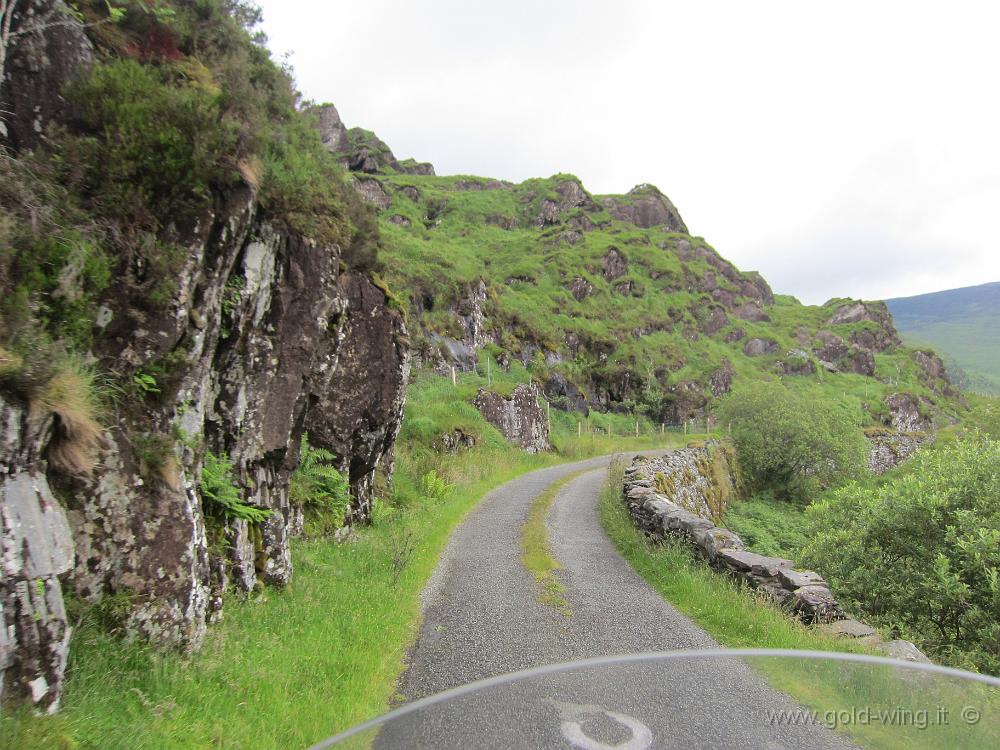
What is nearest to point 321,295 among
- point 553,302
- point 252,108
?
point 252,108

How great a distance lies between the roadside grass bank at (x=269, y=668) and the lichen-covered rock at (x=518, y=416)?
1713cm

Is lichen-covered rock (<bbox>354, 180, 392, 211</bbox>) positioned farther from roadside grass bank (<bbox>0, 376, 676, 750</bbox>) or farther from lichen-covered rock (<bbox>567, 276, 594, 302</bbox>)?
roadside grass bank (<bbox>0, 376, 676, 750</bbox>)

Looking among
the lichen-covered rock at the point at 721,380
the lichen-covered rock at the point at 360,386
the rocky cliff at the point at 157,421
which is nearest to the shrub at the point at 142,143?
the rocky cliff at the point at 157,421

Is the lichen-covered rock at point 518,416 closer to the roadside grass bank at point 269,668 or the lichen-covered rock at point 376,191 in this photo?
the roadside grass bank at point 269,668

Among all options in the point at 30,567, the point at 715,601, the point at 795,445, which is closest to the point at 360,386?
the point at 30,567

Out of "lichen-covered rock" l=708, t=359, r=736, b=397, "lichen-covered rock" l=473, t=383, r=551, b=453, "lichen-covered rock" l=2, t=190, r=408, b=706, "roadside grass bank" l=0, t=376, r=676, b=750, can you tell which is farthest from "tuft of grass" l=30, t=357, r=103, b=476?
"lichen-covered rock" l=708, t=359, r=736, b=397

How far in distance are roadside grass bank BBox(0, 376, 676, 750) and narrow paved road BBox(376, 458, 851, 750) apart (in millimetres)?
552

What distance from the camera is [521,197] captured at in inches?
4063

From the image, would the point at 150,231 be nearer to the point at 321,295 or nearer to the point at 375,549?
the point at 321,295

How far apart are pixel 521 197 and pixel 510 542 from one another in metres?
99.7

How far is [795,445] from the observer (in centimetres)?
2217

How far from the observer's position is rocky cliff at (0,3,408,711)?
145 inches

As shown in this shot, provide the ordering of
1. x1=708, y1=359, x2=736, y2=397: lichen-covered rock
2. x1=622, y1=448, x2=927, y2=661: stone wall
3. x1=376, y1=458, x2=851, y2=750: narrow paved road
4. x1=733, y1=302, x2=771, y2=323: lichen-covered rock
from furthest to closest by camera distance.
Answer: x1=733, y1=302, x2=771, y2=323: lichen-covered rock
x1=708, y1=359, x2=736, y2=397: lichen-covered rock
x1=622, y1=448, x2=927, y2=661: stone wall
x1=376, y1=458, x2=851, y2=750: narrow paved road

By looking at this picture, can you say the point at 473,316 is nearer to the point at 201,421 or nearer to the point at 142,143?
the point at 142,143
